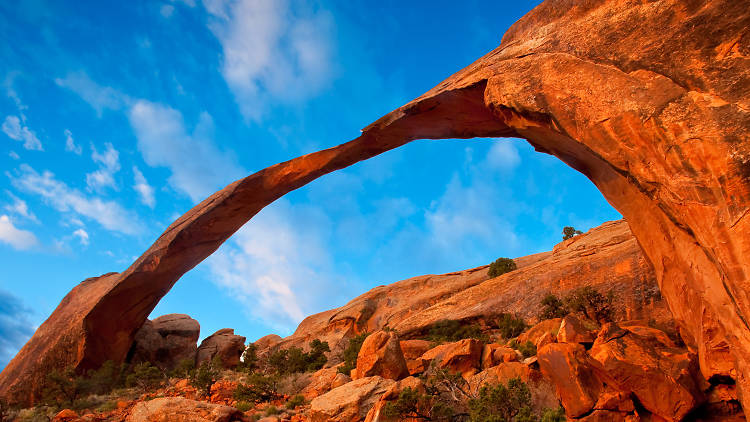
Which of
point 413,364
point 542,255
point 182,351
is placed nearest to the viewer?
point 413,364

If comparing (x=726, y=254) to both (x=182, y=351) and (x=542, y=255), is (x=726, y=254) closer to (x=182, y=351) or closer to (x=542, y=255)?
(x=542, y=255)

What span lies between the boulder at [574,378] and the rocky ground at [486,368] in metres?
0.02

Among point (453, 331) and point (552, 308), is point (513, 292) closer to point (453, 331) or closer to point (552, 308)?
point (552, 308)

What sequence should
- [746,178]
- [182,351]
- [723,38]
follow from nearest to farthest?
[746,178]
[723,38]
[182,351]

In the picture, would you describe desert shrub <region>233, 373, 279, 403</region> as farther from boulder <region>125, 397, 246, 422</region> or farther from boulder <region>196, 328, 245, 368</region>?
boulder <region>196, 328, 245, 368</region>

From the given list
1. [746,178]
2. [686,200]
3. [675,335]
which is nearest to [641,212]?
[675,335]

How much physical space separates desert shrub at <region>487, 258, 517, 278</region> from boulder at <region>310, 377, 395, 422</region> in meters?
18.0

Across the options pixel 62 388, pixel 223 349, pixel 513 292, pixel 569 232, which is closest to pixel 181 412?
pixel 62 388

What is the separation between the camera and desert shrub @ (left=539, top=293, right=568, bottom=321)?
15871 millimetres

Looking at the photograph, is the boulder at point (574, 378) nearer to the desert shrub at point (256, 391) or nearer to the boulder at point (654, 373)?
the boulder at point (654, 373)

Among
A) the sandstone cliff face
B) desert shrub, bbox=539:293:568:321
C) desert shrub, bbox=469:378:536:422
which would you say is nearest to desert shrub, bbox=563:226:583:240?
the sandstone cliff face

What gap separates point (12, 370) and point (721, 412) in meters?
26.2

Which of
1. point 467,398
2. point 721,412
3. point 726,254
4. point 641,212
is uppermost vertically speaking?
point 641,212

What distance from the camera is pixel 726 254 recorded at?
188 inches
